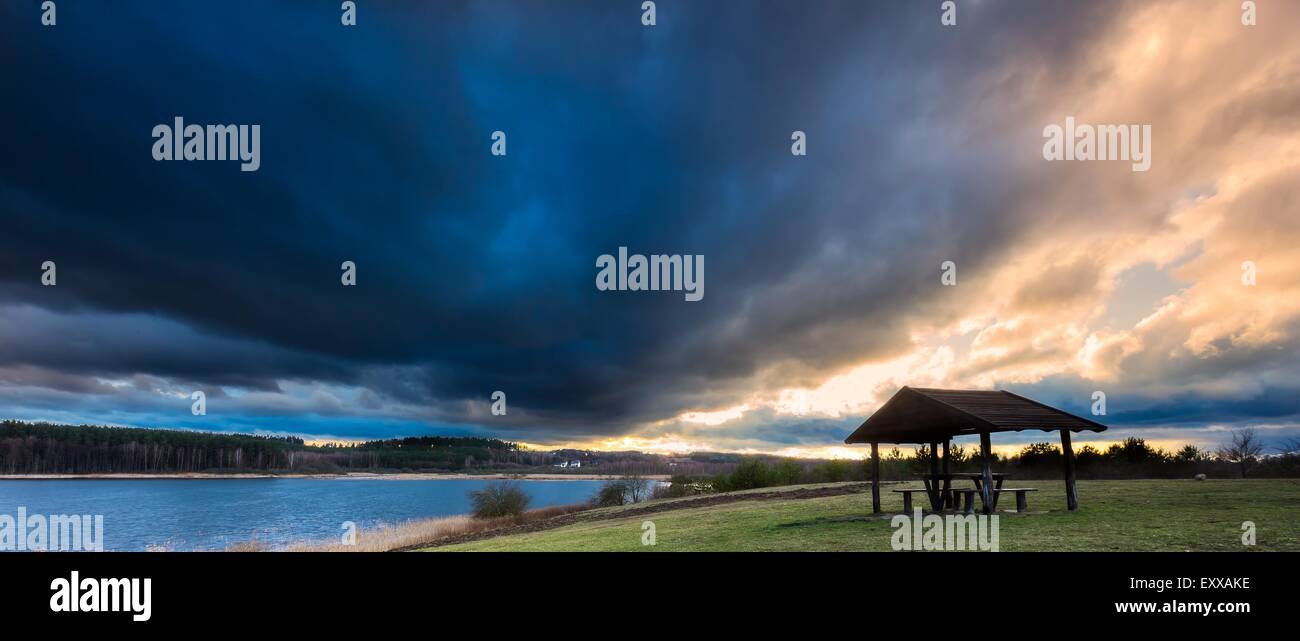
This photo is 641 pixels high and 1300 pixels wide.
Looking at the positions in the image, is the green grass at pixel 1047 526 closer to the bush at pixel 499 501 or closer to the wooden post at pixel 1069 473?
the wooden post at pixel 1069 473

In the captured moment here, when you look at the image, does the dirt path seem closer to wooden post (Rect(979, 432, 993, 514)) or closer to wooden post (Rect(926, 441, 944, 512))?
wooden post (Rect(926, 441, 944, 512))

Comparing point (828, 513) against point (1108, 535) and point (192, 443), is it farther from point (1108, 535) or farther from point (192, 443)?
point (192, 443)

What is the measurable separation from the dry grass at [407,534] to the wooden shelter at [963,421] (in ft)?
63.8

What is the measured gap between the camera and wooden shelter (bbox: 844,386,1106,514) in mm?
17578

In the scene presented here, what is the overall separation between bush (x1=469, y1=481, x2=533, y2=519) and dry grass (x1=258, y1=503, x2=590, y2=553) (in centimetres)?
61

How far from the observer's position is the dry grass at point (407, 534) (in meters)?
25.2

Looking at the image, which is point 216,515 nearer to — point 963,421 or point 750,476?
point 750,476

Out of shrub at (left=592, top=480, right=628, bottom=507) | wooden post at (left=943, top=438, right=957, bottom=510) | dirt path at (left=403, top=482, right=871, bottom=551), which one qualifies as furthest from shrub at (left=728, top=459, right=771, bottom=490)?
wooden post at (left=943, top=438, right=957, bottom=510)

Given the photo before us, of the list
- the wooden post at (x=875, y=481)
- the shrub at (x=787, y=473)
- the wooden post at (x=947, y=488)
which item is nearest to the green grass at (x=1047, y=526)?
the wooden post at (x=875, y=481)

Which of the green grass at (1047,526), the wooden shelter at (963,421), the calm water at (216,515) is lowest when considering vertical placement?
the calm water at (216,515)
